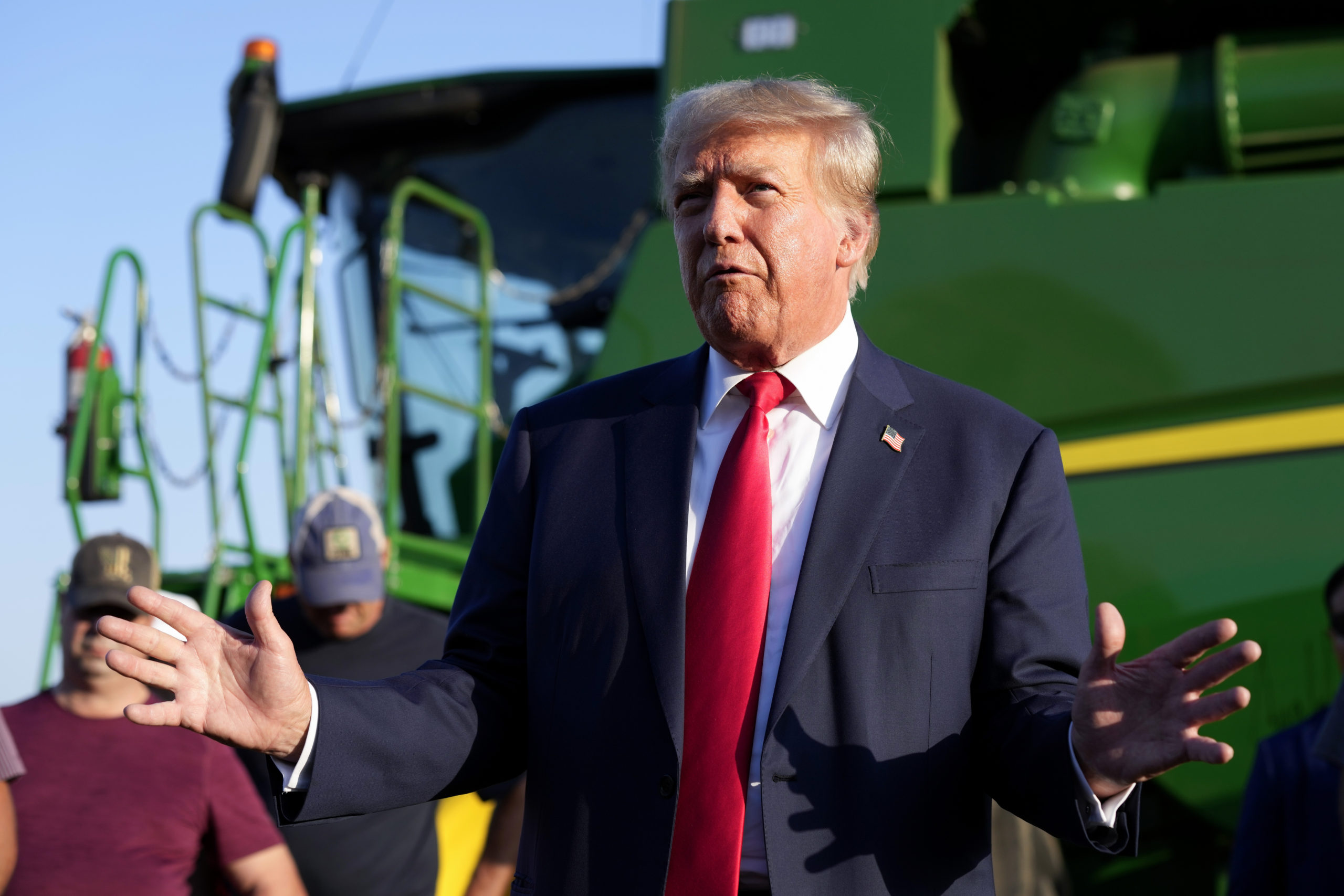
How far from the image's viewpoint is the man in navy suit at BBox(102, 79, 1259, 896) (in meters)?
1.56

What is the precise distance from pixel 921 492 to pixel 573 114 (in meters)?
4.17

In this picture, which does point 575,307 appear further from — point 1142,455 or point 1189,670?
point 1189,670

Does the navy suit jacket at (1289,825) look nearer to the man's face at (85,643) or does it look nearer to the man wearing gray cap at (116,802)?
the man wearing gray cap at (116,802)

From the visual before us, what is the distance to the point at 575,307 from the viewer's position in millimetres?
5559

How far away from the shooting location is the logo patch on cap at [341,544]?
377 centimetres

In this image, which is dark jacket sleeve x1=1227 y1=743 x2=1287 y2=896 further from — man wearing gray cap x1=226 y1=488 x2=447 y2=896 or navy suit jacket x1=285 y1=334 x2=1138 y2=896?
man wearing gray cap x1=226 y1=488 x2=447 y2=896

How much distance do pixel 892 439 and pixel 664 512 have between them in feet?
1.03

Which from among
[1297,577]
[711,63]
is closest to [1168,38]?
[711,63]

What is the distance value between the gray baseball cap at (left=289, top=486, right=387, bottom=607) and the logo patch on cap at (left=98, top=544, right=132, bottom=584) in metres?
0.49

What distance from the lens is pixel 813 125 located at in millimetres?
1903

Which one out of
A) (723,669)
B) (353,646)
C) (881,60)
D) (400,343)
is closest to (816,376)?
(723,669)

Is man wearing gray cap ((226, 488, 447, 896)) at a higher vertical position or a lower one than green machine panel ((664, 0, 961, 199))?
lower

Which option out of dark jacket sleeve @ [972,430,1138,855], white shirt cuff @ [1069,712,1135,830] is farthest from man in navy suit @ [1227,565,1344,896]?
white shirt cuff @ [1069,712,1135,830]

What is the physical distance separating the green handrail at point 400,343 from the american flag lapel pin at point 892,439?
124 inches
